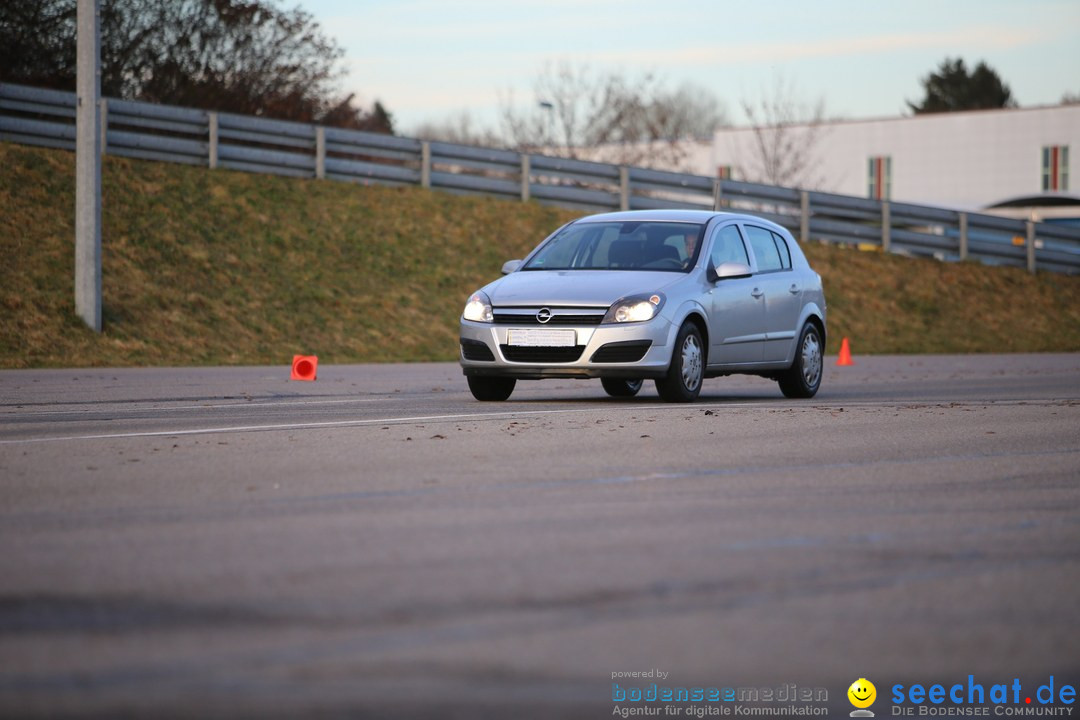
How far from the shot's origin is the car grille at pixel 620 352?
1281 cm

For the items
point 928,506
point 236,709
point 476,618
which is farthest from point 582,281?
point 236,709

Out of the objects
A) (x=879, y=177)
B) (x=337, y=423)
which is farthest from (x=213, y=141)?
(x=879, y=177)

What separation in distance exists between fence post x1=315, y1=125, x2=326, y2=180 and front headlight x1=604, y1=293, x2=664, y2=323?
20623 mm

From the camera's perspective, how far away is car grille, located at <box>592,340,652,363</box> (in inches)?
504

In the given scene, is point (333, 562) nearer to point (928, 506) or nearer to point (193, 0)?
point (928, 506)

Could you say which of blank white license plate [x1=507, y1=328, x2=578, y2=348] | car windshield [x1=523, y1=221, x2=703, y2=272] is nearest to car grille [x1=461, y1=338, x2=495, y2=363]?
blank white license plate [x1=507, y1=328, x2=578, y2=348]

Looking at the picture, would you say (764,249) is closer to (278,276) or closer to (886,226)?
(278,276)

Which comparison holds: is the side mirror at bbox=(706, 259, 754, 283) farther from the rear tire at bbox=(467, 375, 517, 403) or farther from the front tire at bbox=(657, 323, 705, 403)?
the rear tire at bbox=(467, 375, 517, 403)

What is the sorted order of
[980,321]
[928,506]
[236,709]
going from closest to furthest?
1. [236,709]
2. [928,506]
3. [980,321]

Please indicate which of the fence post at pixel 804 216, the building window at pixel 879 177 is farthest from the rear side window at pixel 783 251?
the building window at pixel 879 177

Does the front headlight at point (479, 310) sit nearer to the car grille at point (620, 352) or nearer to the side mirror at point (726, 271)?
the car grille at point (620, 352)

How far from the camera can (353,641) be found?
4297 mm

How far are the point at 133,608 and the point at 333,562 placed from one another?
89 cm

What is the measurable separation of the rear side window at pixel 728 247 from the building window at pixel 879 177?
7337 cm
